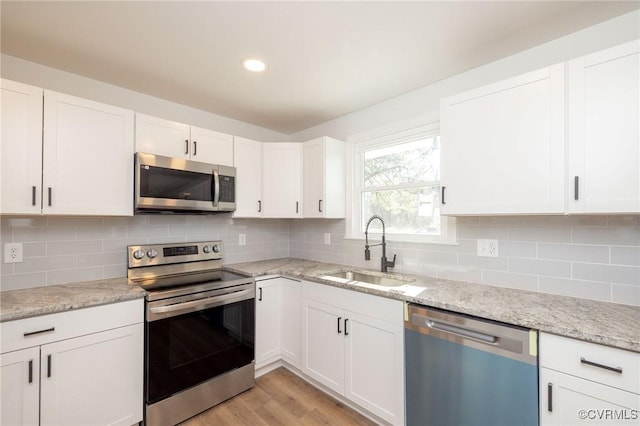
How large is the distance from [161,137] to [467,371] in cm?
253

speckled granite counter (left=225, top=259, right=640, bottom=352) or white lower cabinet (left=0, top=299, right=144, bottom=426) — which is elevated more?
speckled granite counter (left=225, top=259, right=640, bottom=352)

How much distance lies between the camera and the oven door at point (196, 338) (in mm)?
1799

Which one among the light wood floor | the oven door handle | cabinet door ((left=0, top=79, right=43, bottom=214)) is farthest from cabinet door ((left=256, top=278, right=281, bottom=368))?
cabinet door ((left=0, top=79, right=43, bottom=214))

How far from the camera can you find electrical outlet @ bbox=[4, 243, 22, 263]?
1805 mm

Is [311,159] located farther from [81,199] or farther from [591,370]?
[591,370]

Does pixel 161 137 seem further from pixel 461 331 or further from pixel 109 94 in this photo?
pixel 461 331

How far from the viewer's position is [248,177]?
275 centimetres

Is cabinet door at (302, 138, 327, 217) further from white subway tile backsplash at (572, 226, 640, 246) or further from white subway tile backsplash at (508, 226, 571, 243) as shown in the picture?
white subway tile backsplash at (572, 226, 640, 246)

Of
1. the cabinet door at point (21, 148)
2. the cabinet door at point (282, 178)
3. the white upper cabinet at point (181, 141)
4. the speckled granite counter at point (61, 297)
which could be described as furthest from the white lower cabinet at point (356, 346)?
the cabinet door at point (21, 148)

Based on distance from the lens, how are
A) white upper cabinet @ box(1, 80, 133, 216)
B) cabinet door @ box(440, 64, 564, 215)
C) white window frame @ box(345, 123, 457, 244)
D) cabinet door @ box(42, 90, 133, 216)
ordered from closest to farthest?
cabinet door @ box(440, 64, 564, 215)
white upper cabinet @ box(1, 80, 133, 216)
cabinet door @ box(42, 90, 133, 216)
white window frame @ box(345, 123, 457, 244)

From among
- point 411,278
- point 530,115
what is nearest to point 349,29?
point 530,115

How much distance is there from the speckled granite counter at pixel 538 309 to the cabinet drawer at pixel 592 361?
35 millimetres

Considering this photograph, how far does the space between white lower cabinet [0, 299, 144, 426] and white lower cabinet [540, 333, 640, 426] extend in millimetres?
2187

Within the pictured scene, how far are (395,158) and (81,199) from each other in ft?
7.83
